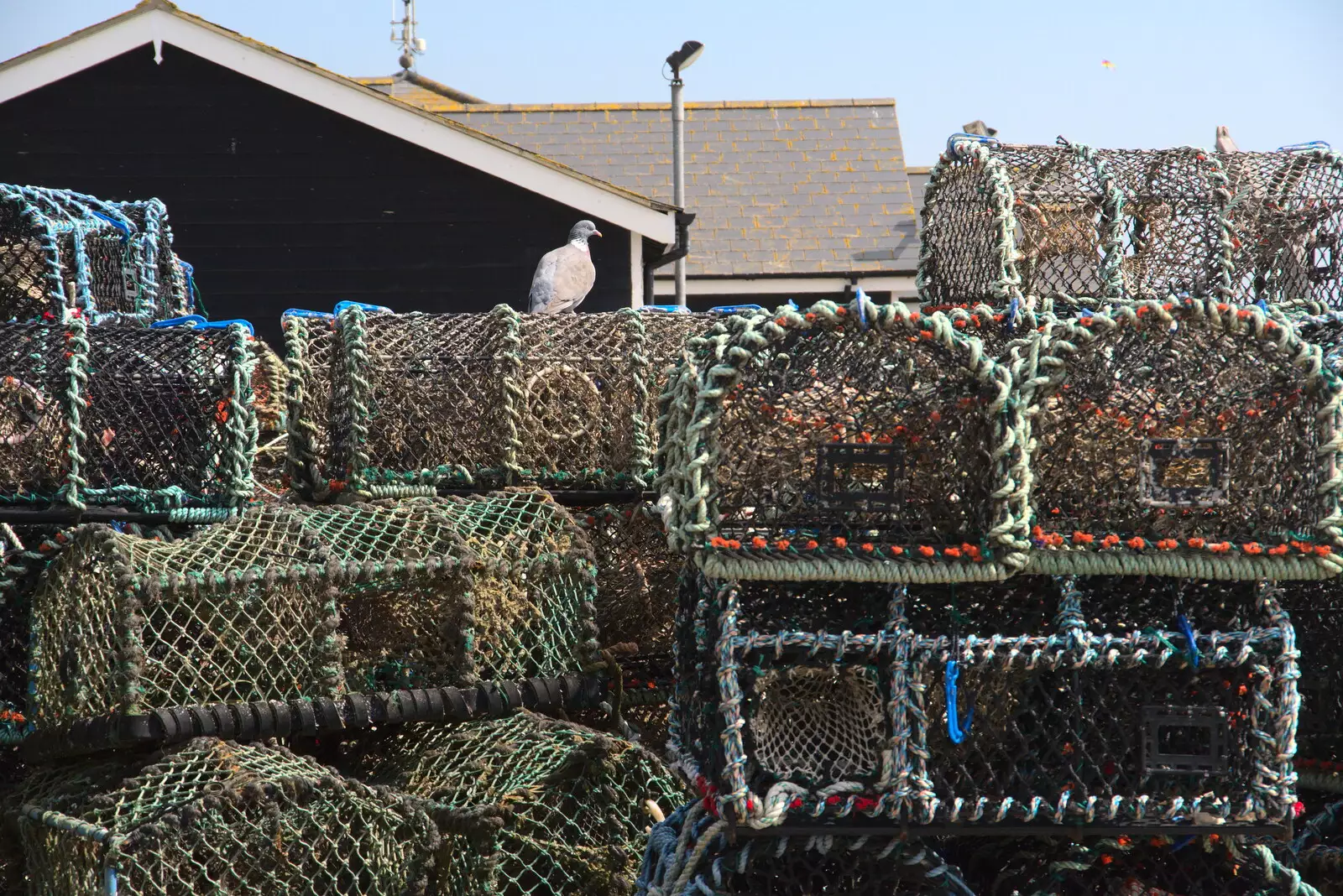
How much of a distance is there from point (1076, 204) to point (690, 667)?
5.81ft

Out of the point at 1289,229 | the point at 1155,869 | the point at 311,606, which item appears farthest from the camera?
the point at 1289,229

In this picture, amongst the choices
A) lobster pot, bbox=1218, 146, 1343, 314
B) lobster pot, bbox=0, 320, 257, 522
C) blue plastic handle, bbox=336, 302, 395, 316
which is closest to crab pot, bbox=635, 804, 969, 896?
lobster pot, bbox=0, 320, 257, 522

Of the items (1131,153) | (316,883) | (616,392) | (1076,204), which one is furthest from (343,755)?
(1131,153)

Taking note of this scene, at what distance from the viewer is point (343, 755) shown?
3.64 metres

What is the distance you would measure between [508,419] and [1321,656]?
2136 mm

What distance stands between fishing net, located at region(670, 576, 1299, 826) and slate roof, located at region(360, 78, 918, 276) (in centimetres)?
867

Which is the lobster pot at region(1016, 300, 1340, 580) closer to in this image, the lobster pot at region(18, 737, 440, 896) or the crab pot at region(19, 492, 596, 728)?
the crab pot at region(19, 492, 596, 728)

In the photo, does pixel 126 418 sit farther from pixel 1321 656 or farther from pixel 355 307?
pixel 1321 656

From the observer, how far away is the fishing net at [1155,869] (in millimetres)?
2932

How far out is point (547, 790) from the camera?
332cm

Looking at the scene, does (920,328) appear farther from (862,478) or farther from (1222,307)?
(1222,307)

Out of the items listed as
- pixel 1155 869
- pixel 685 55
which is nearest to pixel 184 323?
pixel 1155 869

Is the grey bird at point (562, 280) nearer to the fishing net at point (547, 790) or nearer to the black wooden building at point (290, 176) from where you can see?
the black wooden building at point (290, 176)

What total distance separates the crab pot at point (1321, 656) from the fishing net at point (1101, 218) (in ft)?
3.22
